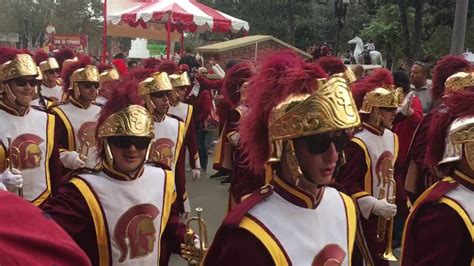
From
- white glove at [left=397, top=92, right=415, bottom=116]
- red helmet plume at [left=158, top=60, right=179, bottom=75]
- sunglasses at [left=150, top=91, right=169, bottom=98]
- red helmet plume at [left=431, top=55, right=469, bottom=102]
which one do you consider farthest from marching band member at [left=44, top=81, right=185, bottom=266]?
red helmet plume at [left=158, top=60, right=179, bottom=75]

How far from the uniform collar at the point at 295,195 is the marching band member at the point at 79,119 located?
125 inches

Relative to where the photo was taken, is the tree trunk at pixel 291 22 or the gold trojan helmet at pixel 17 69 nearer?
the gold trojan helmet at pixel 17 69

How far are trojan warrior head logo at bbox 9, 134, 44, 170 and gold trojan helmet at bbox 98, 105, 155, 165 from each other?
1.53 m

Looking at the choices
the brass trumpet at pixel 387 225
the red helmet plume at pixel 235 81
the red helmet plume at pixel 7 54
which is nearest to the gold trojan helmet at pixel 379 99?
the brass trumpet at pixel 387 225

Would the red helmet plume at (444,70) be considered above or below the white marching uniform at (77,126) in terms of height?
above

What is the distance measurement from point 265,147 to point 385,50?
898 inches

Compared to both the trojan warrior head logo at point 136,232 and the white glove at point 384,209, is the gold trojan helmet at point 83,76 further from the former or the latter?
the white glove at point 384,209

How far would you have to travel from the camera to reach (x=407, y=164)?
5.68m

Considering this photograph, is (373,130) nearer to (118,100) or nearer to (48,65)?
(118,100)

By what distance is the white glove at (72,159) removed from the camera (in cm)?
535

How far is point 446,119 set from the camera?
3.25 meters

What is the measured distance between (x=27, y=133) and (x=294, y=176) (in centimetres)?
312

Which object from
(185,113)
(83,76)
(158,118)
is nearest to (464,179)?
(158,118)

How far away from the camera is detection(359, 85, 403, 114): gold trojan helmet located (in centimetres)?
500
